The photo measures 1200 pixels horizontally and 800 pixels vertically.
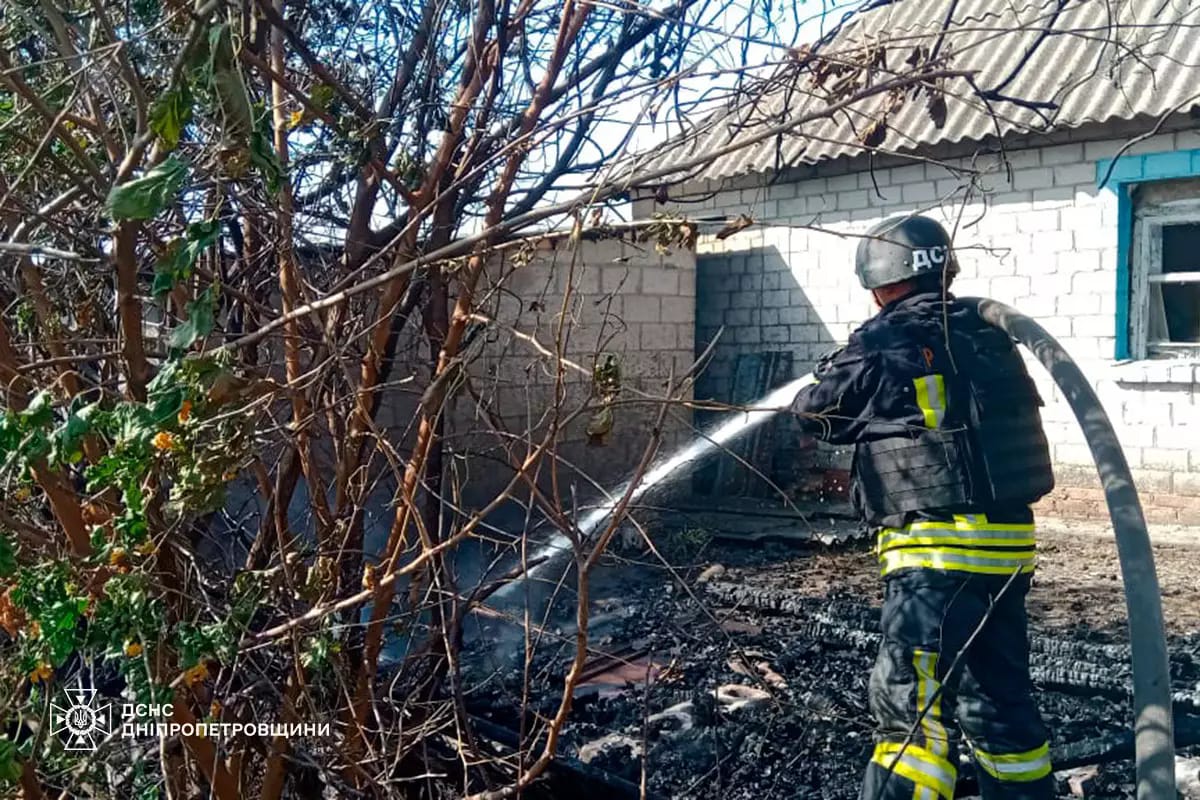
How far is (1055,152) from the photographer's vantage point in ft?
25.1

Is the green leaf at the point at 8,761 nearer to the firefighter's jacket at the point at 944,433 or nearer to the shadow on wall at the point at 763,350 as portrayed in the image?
the firefighter's jacket at the point at 944,433

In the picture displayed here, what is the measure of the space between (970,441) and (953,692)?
0.71m

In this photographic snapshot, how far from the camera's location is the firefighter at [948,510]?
2.99 meters

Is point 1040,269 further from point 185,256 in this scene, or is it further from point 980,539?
point 185,256

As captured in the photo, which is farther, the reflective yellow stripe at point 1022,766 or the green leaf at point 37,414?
the reflective yellow stripe at point 1022,766

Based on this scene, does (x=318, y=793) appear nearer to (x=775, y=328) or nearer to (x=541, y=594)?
(x=541, y=594)

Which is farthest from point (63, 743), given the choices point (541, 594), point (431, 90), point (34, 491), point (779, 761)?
point (541, 594)

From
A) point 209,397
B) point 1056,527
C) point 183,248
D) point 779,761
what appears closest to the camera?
point 183,248

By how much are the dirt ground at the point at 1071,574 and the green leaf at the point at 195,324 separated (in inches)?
168

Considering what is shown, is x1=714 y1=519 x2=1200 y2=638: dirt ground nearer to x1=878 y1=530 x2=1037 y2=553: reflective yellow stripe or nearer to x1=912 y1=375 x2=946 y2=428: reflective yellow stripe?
x1=878 y1=530 x2=1037 y2=553: reflective yellow stripe

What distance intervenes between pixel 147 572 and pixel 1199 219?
7.20 m

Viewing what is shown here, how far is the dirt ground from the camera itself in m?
5.26
